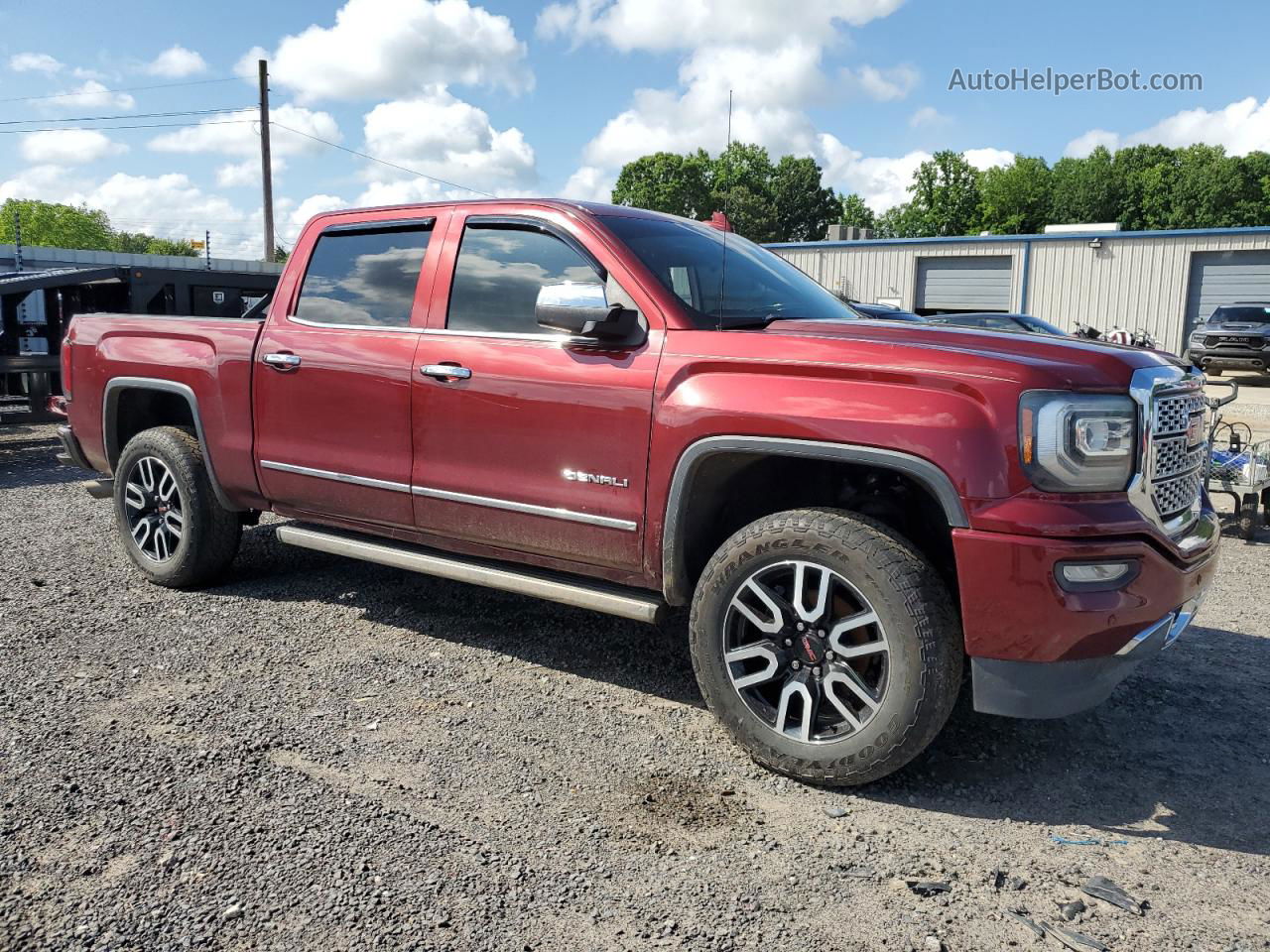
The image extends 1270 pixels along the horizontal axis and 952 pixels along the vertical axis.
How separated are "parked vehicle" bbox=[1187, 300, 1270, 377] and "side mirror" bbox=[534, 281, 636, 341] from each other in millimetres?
20663

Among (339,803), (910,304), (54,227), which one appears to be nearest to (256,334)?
(339,803)

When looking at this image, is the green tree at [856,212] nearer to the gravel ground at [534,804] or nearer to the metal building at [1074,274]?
the metal building at [1074,274]

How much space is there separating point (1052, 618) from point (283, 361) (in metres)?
3.42

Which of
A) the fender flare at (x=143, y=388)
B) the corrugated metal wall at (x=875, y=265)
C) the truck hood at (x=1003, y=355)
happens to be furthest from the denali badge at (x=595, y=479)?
the corrugated metal wall at (x=875, y=265)

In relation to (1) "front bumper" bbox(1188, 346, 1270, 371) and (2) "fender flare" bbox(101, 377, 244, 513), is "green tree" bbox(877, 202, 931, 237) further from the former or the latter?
(2) "fender flare" bbox(101, 377, 244, 513)

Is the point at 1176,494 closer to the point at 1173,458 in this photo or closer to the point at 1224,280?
the point at 1173,458

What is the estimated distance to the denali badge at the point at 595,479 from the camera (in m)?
3.64

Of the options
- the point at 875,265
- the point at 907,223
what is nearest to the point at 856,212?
the point at 907,223

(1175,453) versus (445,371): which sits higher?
(445,371)

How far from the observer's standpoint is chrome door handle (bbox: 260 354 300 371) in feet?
15.1

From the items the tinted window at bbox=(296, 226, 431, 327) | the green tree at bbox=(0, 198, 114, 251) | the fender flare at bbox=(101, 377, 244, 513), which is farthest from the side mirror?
the green tree at bbox=(0, 198, 114, 251)

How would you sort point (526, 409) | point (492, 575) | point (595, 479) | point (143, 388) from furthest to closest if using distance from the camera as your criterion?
point (143, 388) → point (492, 575) → point (526, 409) → point (595, 479)

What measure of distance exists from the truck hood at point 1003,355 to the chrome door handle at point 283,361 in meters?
2.30

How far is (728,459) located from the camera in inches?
139
